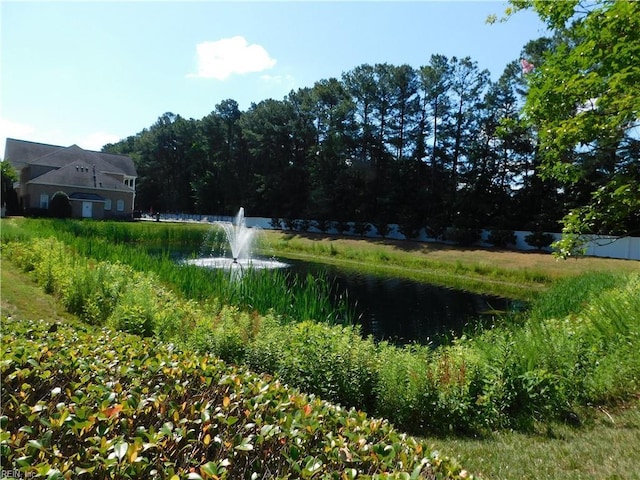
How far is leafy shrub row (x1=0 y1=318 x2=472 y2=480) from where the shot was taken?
2215mm

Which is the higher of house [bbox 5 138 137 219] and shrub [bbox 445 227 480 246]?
house [bbox 5 138 137 219]

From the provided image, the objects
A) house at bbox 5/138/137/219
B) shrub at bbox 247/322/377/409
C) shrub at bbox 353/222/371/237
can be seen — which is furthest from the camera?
shrub at bbox 353/222/371/237

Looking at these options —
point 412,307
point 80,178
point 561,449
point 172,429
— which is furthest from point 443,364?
point 80,178

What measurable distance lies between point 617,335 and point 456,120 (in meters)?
40.4

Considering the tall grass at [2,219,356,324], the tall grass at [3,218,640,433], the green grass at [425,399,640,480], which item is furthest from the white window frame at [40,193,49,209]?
the green grass at [425,399,640,480]

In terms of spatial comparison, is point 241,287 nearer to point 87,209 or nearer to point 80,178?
point 87,209

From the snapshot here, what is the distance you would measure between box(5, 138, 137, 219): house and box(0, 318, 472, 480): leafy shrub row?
46304 mm

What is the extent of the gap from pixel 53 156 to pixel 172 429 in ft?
185

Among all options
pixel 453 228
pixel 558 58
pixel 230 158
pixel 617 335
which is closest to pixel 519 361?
pixel 617 335

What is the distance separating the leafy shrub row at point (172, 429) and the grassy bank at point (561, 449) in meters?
0.87

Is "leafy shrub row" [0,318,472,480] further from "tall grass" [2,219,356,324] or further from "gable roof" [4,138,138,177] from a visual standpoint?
"gable roof" [4,138,138,177]

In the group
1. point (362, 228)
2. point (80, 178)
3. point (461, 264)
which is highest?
point (80, 178)

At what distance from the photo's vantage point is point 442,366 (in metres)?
6.36

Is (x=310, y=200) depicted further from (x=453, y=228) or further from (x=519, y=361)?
(x=519, y=361)
